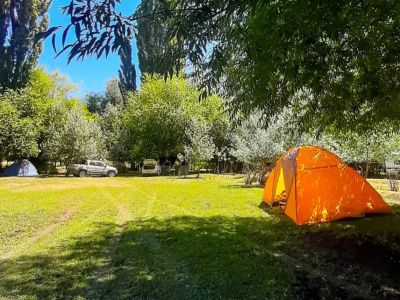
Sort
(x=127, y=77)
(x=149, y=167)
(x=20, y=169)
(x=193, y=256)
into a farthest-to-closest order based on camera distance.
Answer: (x=127, y=77) < (x=149, y=167) < (x=20, y=169) < (x=193, y=256)

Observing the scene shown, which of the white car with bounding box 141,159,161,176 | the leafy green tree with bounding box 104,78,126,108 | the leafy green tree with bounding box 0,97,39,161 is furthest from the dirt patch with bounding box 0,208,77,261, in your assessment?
the leafy green tree with bounding box 104,78,126,108

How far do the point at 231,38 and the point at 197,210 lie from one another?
749cm

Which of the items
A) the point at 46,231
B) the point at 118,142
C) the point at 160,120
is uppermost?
the point at 160,120

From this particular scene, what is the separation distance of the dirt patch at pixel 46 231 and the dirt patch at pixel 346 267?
4870mm

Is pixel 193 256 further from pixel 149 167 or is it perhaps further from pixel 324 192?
pixel 149 167

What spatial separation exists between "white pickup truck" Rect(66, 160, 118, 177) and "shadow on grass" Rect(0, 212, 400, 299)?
1012 inches

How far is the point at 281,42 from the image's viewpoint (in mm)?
4734

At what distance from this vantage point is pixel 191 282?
5.44 metres

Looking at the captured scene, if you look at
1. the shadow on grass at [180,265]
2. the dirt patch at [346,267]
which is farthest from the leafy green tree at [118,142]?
the dirt patch at [346,267]

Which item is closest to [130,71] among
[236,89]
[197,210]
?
[197,210]

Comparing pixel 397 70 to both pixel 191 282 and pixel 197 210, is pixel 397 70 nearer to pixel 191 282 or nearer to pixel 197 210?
pixel 191 282

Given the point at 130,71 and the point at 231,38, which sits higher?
the point at 130,71

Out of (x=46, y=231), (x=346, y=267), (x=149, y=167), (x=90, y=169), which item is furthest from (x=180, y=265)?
(x=149, y=167)

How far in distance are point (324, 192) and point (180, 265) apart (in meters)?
4.67
